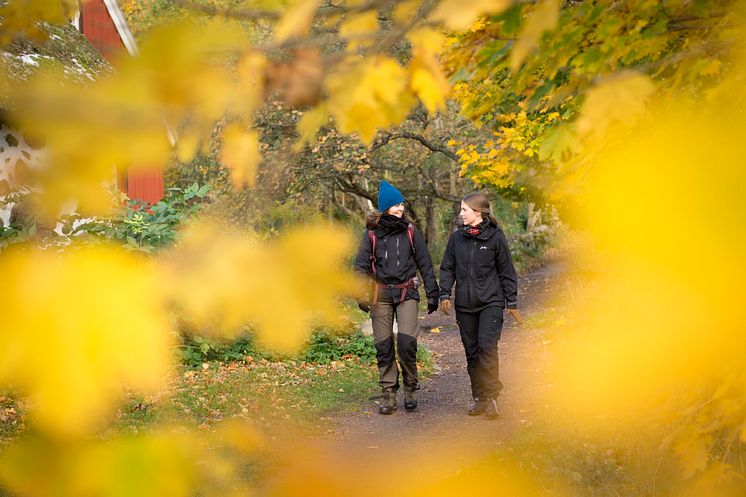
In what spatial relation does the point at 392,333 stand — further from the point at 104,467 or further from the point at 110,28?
the point at 110,28

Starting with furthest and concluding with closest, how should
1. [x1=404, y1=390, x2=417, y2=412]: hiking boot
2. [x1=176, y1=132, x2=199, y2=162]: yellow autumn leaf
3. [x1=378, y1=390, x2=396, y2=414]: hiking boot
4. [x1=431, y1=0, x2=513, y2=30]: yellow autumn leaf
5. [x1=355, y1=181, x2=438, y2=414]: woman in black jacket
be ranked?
[x1=404, y1=390, x2=417, y2=412]: hiking boot → [x1=378, y1=390, x2=396, y2=414]: hiking boot → [x1=355, y1=181, x2=438, y2=414]: woman in black jacket → [x1=176, y1=132, x2=199, y2=162]: yellow autumn leaf → [x1=431, y1=0, x2=513, y2=30]: yellow autumn leaf

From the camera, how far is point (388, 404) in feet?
24.5

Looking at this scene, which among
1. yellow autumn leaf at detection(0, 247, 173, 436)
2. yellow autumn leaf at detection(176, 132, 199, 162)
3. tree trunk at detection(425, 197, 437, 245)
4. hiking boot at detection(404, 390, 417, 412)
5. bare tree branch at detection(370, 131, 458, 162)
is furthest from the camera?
tree trunk at detection(425, 197, 437, 245)

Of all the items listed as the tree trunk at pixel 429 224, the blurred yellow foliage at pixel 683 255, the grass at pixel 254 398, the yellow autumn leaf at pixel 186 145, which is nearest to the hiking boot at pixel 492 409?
the grass at pixel 254 398

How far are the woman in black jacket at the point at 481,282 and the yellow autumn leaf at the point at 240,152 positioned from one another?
501 centimetres

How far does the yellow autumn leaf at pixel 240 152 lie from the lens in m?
1.59

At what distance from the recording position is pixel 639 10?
2.44 metres

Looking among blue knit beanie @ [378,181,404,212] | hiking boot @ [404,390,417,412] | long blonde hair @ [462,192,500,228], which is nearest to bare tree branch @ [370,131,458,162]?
hiking boot @ [404,390,417,412]

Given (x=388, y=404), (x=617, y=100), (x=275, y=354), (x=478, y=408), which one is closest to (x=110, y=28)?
(x=275, y=354)

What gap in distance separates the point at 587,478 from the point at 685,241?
2622mm

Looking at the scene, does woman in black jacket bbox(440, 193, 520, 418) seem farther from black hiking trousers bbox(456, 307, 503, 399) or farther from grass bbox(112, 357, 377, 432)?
grass bbox(112, 357, 377, 432)

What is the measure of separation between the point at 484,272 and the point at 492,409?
1.24m

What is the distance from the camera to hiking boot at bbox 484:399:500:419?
7.00 m

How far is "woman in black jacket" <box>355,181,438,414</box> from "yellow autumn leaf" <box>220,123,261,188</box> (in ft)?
17.0
